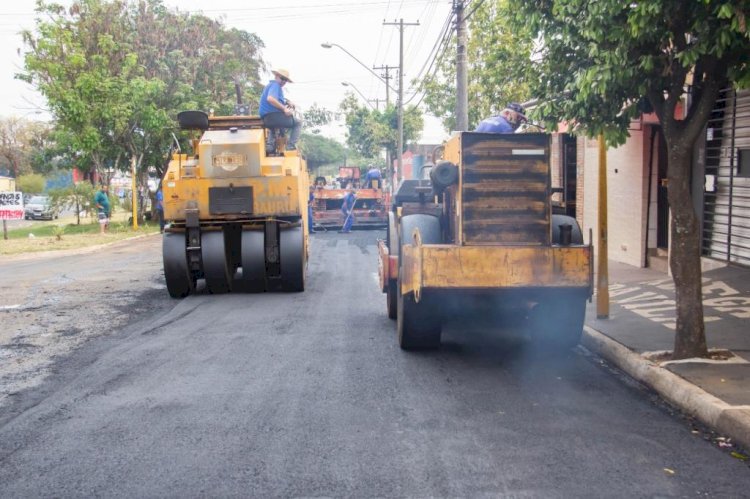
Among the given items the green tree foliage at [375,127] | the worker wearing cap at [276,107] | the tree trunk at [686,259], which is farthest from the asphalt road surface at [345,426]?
the green tree foliage at [375,127]

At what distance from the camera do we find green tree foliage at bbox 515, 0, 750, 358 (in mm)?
6625

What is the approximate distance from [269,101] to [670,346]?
25.1 ft

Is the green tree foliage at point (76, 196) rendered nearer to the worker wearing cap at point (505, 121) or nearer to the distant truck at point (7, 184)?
the worker wearing cap at point (505, 121)

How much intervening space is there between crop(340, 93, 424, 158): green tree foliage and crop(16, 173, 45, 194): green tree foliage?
86.7 ft

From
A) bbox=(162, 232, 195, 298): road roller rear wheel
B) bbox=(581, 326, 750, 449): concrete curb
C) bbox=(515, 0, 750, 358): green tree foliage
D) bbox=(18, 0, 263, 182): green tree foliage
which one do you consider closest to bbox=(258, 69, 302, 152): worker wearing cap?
bbox=(162, 232, 195, 298): road roller rear wheel

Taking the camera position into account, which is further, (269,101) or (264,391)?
(269,101)

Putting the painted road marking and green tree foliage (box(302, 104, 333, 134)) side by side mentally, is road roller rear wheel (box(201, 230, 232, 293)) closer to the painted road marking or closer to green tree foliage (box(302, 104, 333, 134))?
the painted road marking

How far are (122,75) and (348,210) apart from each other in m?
9.44

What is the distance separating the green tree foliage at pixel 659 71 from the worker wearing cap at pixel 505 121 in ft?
1.48

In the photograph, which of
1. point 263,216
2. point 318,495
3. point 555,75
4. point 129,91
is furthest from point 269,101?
point 129,91

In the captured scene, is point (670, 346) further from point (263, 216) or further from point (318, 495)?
point (263, 216)

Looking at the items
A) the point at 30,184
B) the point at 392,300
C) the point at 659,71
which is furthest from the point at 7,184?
the point at 659,71

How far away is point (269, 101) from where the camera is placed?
43.3 ft

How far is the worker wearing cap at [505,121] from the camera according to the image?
8.32 meters
